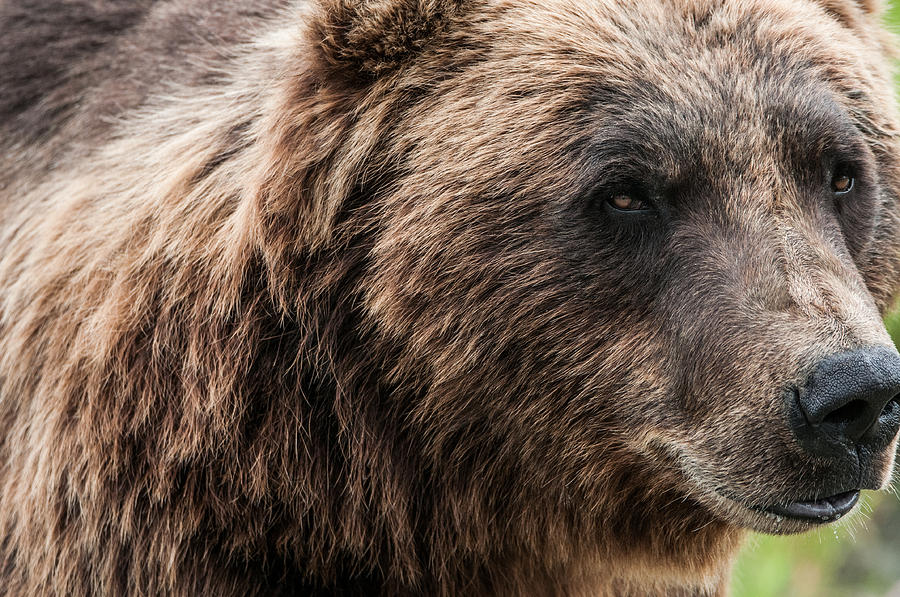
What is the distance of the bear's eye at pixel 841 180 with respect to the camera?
4074 mm

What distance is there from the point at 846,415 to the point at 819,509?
1.36 ft

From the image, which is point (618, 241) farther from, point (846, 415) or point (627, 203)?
point (846, 415)

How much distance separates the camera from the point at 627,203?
3795 millimetres

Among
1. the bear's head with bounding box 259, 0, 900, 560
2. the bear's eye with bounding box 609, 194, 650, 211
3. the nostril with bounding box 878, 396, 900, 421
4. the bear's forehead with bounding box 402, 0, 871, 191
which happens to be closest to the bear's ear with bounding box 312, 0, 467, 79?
the bear's head with bounding box 259, 0, 900, 560

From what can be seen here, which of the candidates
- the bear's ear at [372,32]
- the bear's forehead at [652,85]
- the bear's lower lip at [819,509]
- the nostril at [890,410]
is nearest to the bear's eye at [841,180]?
the bear's forehead at [652,85]

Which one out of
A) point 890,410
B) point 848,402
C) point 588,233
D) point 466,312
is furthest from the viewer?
point 466,312

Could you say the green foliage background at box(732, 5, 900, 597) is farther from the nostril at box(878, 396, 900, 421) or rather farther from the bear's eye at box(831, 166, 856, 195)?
the nostril at box(878, 396, 900, 421)

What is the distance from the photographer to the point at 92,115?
4836 millimetres

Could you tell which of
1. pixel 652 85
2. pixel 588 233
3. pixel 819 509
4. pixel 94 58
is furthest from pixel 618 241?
pixel 94 58

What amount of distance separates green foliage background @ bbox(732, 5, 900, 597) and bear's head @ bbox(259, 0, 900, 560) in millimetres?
3927

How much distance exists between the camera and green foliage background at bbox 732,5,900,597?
8.66 metres

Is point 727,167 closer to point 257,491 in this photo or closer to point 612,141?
point 612,141

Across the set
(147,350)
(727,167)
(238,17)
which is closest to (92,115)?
(238,17)

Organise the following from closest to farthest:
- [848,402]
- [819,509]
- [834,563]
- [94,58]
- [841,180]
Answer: [848,402] < [819,509] < [841,180] < [94,58] < [834,563]
